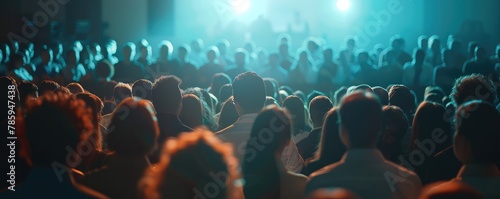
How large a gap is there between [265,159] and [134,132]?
76 centimetres

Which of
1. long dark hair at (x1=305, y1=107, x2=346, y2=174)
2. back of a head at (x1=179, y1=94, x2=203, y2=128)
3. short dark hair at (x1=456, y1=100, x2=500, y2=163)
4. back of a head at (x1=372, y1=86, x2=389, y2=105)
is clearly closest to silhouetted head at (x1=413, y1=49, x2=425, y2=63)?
back of a head at (x1=372, y1=86, x2=389, y2=105)

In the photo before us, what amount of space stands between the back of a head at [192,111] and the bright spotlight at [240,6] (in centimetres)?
1625

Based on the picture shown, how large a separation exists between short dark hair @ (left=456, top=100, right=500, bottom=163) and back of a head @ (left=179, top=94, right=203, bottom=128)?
289 centimetres

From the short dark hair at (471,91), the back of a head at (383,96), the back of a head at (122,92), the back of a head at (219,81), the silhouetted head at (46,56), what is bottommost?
the silhouetted head at (46,56)

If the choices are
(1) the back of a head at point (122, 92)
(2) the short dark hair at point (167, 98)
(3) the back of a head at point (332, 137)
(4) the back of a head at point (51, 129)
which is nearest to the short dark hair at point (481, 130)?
(3) the back of a head at point (332, 137)

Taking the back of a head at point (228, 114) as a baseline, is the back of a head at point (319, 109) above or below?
above

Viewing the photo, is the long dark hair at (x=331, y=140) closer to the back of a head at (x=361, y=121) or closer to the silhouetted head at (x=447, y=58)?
the back of a head at (x=361, y=121)

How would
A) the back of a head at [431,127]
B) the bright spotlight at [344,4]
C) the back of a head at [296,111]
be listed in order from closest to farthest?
the back of a head at [431,127] < the back of a head at [296,111] < the bright spotlight at [344,4]

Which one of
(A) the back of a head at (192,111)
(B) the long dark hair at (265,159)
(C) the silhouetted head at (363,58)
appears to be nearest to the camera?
(B) the long dark hair at (265,159)

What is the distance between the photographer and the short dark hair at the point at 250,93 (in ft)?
18.6

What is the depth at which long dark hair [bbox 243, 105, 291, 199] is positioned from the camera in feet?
13.2

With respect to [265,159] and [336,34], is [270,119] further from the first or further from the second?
[336,34]

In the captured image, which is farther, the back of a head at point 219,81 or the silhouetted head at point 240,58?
the silhouetted head at point 240,58

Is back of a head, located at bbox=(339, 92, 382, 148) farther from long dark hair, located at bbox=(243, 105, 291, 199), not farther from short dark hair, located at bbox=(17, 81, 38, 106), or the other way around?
short dark hair, located at bbox=(17, 81, 38, 106)
